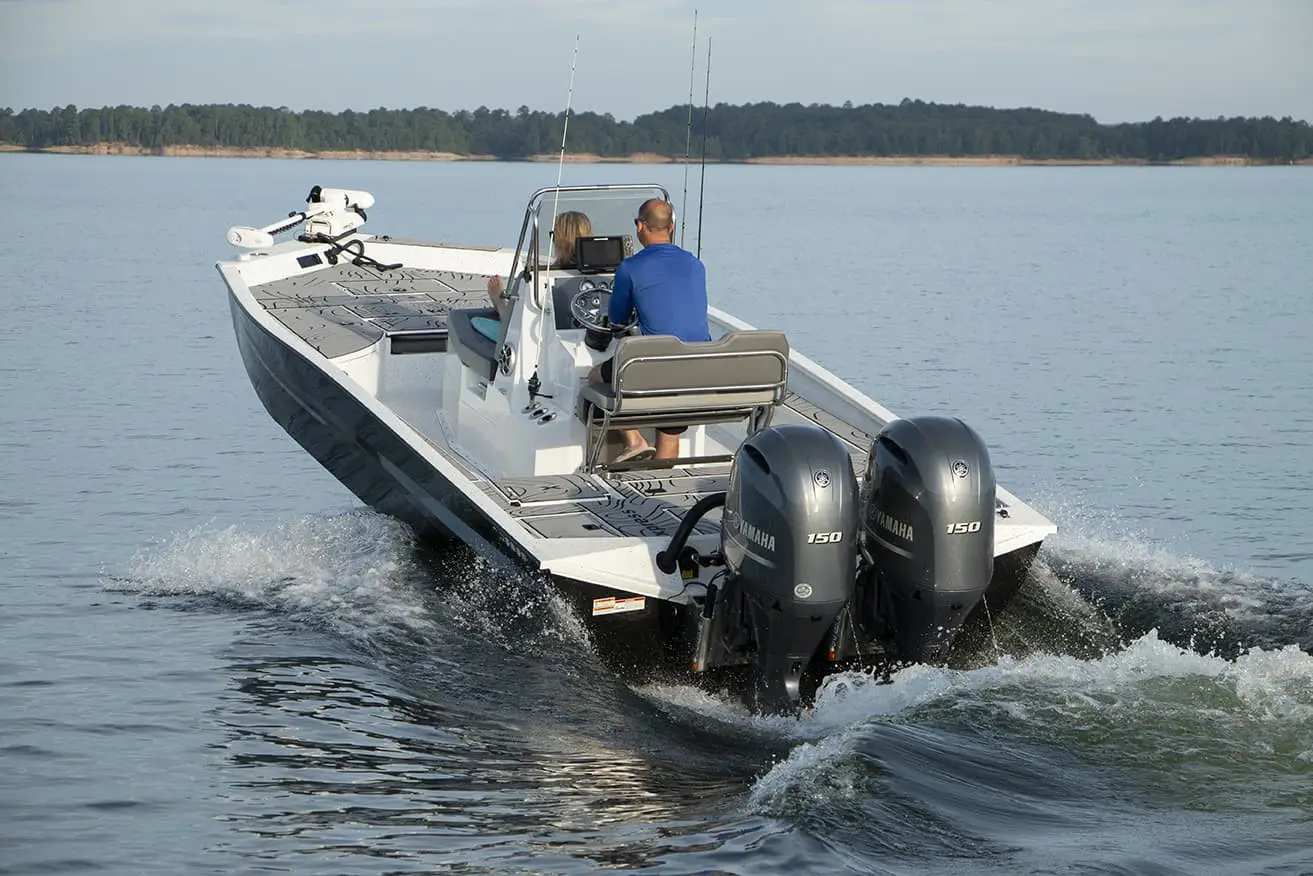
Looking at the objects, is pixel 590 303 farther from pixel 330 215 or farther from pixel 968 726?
pixel 330 215

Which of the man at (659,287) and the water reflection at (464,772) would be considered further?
the man at (659,287)

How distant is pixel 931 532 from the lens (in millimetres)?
5586

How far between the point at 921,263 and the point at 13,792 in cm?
2734

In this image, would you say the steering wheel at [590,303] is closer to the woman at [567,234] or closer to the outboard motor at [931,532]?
the woman at [567,234]

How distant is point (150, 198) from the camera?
52.6 metres

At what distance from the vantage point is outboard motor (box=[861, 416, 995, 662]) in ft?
18.4

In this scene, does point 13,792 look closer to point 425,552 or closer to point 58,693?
point 58,693

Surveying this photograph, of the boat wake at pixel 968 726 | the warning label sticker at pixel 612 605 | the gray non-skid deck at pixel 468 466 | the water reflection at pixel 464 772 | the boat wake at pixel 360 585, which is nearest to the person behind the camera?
the boat wake at pixel 968 726

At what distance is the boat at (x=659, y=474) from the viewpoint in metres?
5.58

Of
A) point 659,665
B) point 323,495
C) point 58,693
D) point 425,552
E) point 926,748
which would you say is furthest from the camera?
point 323,495

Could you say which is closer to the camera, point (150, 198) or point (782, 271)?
point (782, 271)

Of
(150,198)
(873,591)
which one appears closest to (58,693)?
(873,591)

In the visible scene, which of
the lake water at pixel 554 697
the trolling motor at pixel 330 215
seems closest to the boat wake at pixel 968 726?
the lake water at pixel 554 697

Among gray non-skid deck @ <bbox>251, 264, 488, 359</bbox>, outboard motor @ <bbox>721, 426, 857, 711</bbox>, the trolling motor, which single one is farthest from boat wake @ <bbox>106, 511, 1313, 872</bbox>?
the trolling motor
